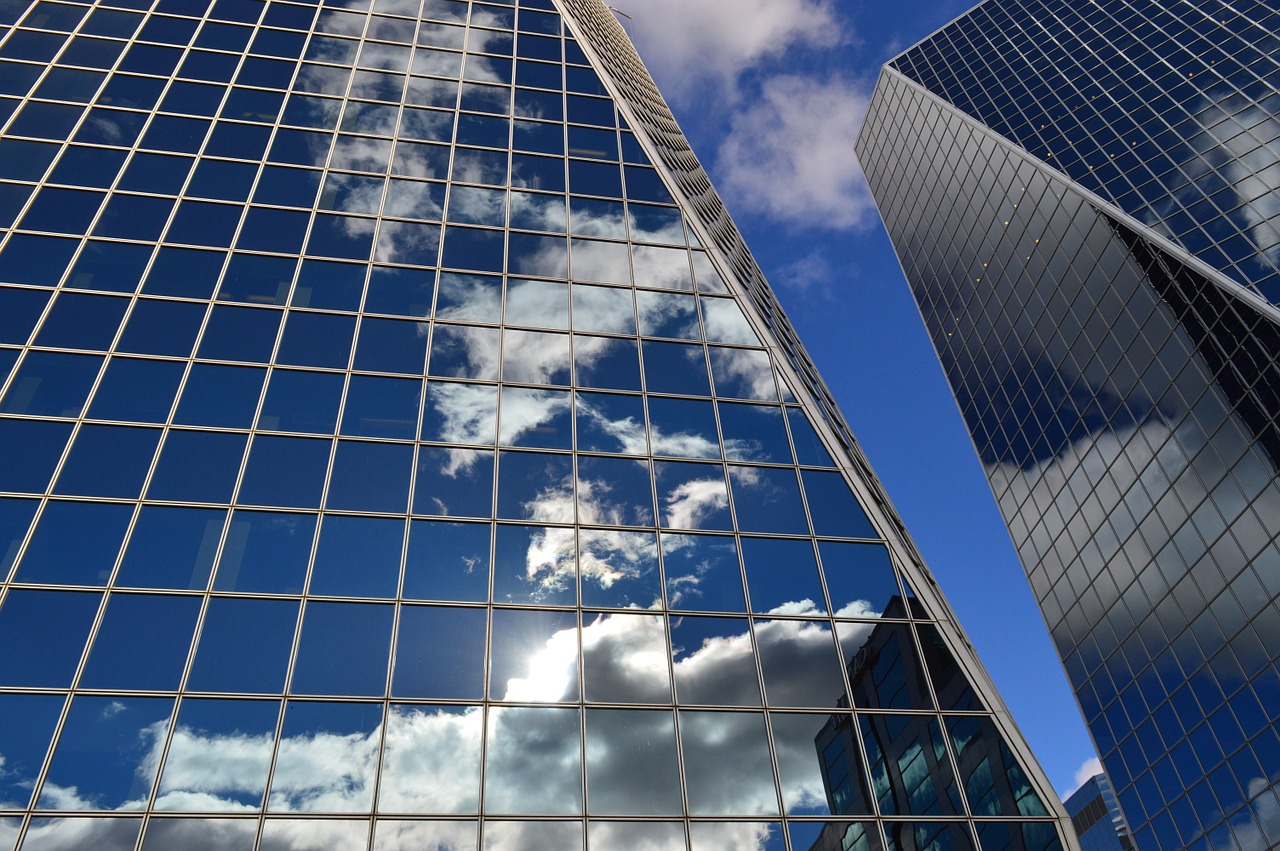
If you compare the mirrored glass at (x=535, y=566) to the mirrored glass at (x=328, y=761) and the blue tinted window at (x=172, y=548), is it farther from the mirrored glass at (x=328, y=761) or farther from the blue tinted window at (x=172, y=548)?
the blue tinted window at (x=172, y=548)

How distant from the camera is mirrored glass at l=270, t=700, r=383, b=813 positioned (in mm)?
18938

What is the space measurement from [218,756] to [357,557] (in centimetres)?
536

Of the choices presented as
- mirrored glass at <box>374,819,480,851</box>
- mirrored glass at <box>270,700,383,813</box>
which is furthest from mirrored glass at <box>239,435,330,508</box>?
mirrored glass at <box>374,819,480,851</box>

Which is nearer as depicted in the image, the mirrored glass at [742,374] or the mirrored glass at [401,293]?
the mirrored glass at [401,293]

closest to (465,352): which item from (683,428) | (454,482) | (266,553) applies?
(454,482)

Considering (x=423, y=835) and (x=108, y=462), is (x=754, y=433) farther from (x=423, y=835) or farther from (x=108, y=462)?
(x=108, y=462)

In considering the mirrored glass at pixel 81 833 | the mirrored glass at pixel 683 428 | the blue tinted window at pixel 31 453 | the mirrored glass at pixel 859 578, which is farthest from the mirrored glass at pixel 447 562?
the mirrored glass at pixel 859 578

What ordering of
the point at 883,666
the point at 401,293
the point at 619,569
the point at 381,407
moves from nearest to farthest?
the point at 883,666
the point at 619,569
the point at 381,407
the point at 401,293

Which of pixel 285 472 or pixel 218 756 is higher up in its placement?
pixel 285 472

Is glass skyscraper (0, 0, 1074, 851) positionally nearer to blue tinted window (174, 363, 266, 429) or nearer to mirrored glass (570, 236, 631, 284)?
blue tinted window (174, 363, 266, 429)

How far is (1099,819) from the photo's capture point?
460ft

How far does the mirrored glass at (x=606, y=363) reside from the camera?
94.5 feet

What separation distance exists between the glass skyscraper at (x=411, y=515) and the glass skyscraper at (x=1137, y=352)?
129 ft

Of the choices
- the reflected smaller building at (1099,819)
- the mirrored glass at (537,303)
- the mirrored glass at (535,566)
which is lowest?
the reflected smaller building at (1099,819)
